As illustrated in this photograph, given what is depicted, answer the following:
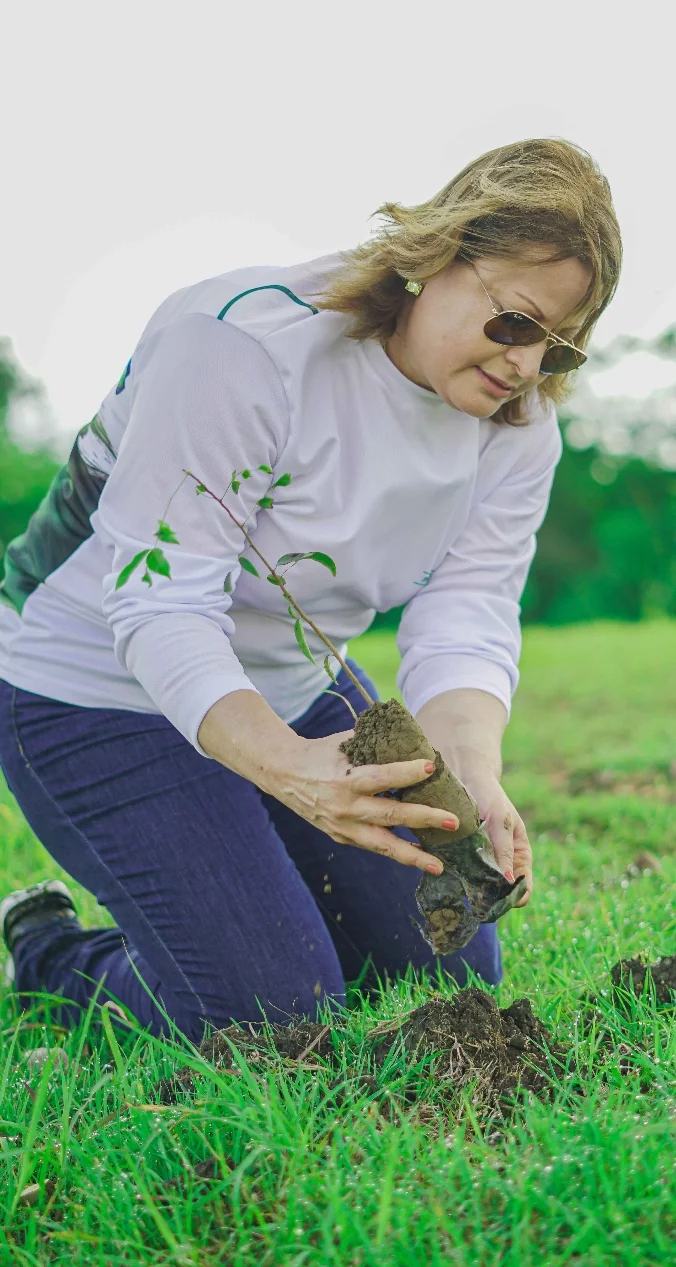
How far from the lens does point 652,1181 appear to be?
1441 millimetres

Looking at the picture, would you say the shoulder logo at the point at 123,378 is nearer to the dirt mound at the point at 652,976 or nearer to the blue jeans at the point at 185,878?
the blue jeans at the point at 185,878

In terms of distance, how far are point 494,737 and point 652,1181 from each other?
1.13 m

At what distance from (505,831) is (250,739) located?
59 centimetres

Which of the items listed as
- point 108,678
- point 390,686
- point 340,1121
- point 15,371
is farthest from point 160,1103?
point 15,371

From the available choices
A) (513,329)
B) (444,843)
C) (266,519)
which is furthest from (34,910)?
(513,329)

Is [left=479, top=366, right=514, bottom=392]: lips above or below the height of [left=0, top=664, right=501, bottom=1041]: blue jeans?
above

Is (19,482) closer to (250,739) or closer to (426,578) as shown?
(426,578)

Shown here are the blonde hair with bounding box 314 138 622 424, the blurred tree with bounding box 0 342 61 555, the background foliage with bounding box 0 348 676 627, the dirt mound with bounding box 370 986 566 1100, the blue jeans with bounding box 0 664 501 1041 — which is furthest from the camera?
the background foliage with bounding box 0 348 676 627

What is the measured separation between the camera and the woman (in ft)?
6.85

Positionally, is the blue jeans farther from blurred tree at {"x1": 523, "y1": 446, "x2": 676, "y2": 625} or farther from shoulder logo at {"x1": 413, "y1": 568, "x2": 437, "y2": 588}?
blurred tree at {"x1": 523, "y1": 446, "x2": 676, "y2": 625}

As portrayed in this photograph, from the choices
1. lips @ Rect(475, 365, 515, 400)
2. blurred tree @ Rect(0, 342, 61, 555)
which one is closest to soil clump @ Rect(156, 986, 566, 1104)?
lips @ Rect(475, 365, 515, 400)

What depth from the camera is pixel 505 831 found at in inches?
87.4

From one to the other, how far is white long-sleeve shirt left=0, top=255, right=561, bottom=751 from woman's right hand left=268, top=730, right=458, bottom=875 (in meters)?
0.21

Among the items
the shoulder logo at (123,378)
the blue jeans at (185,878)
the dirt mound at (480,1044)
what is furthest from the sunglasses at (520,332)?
the dirt mound at (480,1044)
